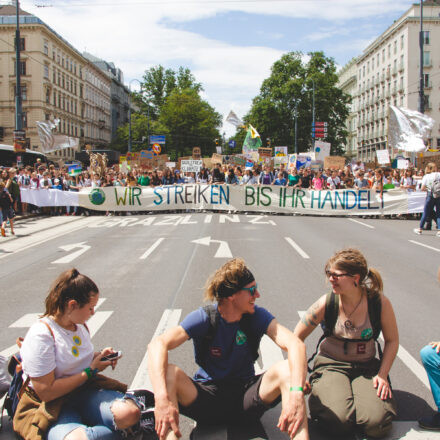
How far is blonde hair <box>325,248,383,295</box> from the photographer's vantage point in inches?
152

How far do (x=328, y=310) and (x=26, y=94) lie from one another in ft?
244

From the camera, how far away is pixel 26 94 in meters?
70.9

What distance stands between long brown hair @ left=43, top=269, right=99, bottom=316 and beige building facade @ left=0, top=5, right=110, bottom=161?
66.3 meters

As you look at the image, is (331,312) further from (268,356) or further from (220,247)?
(220,247)

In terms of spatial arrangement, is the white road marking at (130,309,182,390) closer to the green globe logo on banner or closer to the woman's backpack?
the woman's backpack

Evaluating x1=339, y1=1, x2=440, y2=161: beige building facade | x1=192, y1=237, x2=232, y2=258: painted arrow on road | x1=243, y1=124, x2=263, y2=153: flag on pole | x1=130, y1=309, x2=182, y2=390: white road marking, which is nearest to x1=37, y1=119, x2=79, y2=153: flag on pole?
x1=243, y1=124, x2=263, y2=153: flag on pole

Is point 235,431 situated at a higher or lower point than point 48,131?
lower

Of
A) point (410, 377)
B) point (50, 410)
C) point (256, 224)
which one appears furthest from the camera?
point (256, 224)

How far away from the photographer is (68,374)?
11.3 ft

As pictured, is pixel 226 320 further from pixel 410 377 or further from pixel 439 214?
pixel 439 214

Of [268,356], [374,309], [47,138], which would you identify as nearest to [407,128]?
[47,138]

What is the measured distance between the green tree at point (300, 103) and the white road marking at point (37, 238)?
56240 millimetres

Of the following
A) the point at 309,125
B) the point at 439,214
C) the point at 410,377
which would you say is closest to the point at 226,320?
the point at 410,377

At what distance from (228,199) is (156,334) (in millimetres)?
16031
